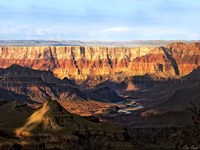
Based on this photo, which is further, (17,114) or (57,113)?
(17,114)

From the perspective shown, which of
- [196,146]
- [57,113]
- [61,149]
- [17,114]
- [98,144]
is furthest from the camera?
[17,114]

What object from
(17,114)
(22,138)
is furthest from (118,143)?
(17,114)

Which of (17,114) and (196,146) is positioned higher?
(196,146)

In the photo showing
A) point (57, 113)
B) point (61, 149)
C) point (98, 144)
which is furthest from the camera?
point (57, 113)

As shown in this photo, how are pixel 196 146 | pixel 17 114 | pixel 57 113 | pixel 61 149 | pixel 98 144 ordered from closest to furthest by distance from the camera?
pixel 196 146
pixel 61 149
pixel 98 144
pixel 57 113
pixel 17 114

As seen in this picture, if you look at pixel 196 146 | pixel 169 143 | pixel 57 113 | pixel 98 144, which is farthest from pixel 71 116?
pixel 196 146

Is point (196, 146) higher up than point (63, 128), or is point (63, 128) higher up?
point (196, 146)

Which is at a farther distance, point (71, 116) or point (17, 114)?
point (17, 114)

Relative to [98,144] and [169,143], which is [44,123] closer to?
[98,144]

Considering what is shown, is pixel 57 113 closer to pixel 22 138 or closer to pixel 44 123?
pixel 44 123
